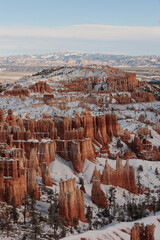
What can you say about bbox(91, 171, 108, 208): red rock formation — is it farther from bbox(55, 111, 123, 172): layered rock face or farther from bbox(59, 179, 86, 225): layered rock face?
bbox(55, 111, 123, 172): layered rock face

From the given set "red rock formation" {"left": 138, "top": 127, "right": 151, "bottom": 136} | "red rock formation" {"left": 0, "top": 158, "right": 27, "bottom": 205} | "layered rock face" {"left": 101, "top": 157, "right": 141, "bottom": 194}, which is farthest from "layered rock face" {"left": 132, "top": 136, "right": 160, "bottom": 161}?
"red rock formation" {"left": 0, "top": 158, "right": 27, "bottom": 205}

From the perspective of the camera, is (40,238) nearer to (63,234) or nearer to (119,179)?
(63,234)

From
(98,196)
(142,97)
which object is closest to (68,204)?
(98,196)

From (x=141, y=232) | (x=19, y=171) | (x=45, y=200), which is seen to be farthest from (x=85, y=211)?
(x=141, y=232)

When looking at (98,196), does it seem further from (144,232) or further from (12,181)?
(144,232)

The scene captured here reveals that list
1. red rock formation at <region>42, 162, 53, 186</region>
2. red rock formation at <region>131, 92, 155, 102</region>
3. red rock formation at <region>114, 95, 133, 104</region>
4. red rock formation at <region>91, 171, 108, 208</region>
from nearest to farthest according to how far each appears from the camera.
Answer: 1. red rock formation at <region>91, 171, 108, 208</region>
2. red rock formation at <region>42, 162, 53, 186</region>
3. red rock formation at <region>114, 95, 133, 104</region>
4. red rock formation at <region>131, 92, 155, 102</region>

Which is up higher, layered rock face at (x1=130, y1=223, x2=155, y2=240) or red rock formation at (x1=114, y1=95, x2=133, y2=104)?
red rock formation at (x1=114, y1=95, x2=133, y2=104)

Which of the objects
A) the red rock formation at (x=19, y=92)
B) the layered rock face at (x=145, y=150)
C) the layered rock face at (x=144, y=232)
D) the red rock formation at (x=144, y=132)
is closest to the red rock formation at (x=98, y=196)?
the layered rock face at (x=144, y=232)
